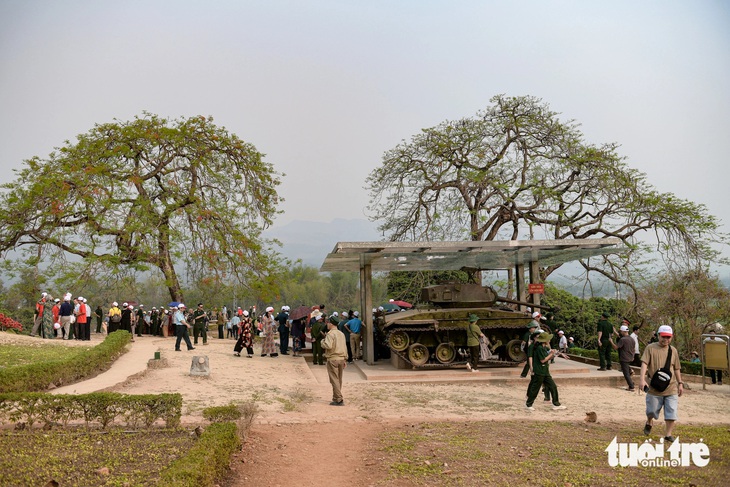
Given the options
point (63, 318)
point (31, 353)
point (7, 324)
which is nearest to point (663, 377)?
point (31, 353)

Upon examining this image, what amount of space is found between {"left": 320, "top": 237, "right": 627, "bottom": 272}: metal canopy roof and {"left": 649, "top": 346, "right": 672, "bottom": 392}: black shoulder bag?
7.93m

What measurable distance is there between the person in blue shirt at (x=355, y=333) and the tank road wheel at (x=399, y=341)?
232cm

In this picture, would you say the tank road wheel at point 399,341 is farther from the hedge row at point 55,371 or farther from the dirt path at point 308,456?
the hedge row at point 55,371

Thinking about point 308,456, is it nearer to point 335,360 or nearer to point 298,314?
point 335,360

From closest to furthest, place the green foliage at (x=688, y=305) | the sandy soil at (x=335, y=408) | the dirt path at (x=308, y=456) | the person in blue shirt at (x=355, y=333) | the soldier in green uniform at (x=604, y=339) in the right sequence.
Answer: the dirt path at (x=308, y=456)
the sandy soil at (x=335, y=408)
the soldier in green uniform at (x=604, y=339)
the person in blue shirt at (x=355, y=333)
the green foliage at (x=688, y=305)

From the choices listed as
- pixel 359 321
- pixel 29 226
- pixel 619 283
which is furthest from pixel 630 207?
pixel 29 226

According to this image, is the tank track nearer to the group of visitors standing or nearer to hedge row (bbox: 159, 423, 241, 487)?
hedge row (bbox: 159, 423, 241, 487)

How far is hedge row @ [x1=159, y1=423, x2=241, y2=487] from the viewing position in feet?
19.2

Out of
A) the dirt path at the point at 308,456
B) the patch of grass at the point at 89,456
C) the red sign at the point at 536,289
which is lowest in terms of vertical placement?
the dirt path at the point at 308,456

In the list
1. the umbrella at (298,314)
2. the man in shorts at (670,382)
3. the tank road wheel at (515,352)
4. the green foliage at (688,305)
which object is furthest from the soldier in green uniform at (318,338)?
the green foliage at (688,305)

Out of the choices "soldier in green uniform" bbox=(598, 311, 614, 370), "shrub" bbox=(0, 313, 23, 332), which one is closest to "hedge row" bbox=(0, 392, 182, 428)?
"soldier in green uniform" bbox=(598, 311, 614, 370)

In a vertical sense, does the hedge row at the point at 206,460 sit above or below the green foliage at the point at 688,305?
below

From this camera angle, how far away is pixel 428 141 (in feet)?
84.4

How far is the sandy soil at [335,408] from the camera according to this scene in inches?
299
